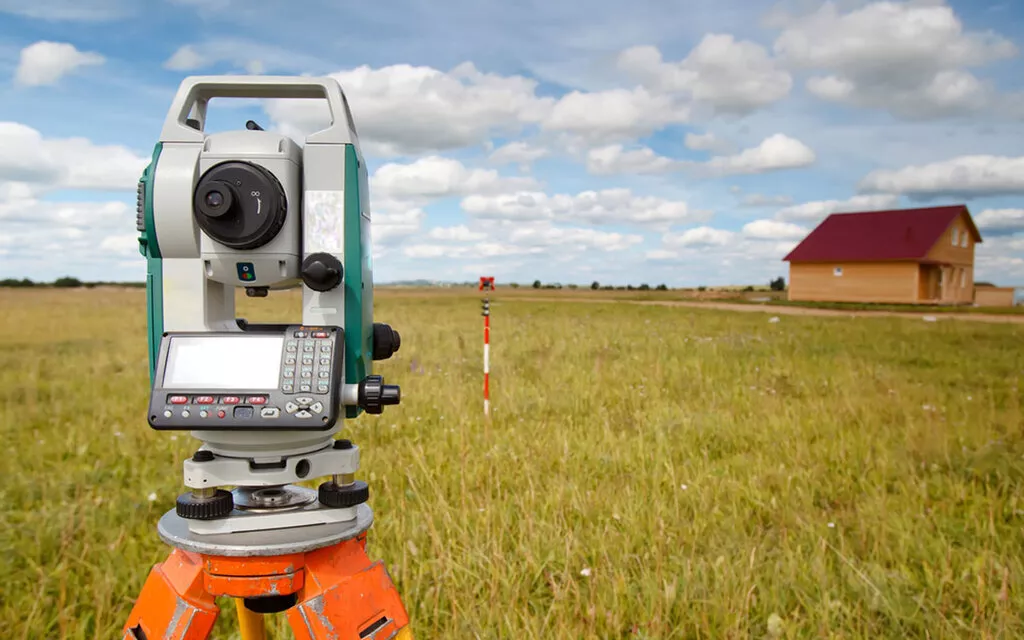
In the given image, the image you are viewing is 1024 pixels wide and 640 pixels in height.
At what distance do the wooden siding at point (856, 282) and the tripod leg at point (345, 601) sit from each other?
134 feet

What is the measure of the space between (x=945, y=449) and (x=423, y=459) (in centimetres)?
436

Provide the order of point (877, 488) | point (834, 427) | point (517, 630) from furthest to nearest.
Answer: point (834, 427) < point (877, 488) < point (517, 630)

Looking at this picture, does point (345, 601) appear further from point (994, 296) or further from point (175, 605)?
point (994, 296)

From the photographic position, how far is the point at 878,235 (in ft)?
125

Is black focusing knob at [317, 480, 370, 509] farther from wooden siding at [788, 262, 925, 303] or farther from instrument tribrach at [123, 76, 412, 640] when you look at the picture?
wooden siding at [788, 262, 925, 303]

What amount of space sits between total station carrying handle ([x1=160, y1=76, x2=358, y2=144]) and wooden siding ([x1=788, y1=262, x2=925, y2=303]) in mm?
40658

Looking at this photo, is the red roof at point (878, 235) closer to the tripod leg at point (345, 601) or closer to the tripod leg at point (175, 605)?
the tripod leg at point (345, 601)

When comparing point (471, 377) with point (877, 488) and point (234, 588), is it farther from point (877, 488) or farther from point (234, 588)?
point (234, 588)

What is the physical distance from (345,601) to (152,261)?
113 centimetres

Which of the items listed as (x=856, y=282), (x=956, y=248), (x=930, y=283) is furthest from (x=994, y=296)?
(x=856, y=282)

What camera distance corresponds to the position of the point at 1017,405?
7.53 m

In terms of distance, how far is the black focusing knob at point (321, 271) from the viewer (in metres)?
1.74

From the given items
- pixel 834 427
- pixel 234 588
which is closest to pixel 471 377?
pixel 834 427

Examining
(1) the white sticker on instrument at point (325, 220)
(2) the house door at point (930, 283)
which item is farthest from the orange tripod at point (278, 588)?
(2) the house door at point (930, 283)
